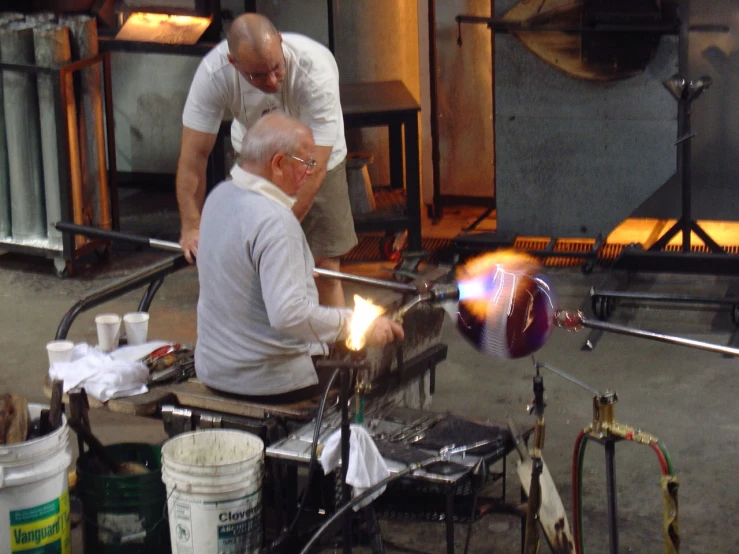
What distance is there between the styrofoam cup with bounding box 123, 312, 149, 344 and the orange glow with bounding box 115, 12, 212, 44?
4.14 m


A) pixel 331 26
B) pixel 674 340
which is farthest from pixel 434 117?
pixel 674 340

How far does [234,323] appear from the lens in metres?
4.18

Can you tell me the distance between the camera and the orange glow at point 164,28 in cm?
879

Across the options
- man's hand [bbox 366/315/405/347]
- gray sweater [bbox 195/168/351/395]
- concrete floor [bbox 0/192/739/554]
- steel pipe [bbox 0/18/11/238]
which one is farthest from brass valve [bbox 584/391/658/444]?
steel pipe [bbox 0/18/11/238]

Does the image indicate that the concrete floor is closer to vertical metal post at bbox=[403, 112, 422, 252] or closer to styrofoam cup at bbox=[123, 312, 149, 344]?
styrofoam cup at bbox=[123, 312, 149, 344]

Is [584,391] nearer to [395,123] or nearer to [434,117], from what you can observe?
[395,123]

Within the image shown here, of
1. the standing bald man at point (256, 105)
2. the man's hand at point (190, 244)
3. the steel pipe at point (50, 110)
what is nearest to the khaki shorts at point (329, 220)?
the standing bald man at point (256, 105)

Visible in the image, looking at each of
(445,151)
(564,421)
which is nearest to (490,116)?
(445,151)

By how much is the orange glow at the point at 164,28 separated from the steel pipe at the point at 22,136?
4.04 feet

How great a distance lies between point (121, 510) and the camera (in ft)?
13.4

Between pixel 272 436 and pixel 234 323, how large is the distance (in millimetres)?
430

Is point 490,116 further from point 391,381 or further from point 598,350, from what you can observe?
point 391,381

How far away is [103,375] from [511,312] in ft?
6.33

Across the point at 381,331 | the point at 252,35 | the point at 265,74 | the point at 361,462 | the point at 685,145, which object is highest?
the point at 252,35
